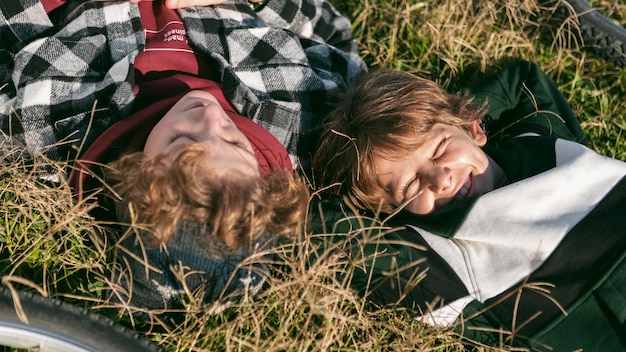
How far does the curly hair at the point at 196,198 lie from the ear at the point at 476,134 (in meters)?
0.95

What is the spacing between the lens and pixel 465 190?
2410mm

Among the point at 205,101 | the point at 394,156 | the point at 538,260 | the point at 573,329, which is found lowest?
the point at 573,329

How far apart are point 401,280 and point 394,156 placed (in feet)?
1.48

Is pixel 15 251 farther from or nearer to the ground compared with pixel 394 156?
nearer to the ground

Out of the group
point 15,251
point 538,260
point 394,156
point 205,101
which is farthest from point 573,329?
point 15,251

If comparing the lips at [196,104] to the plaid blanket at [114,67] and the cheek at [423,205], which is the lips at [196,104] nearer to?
the plaid blanket at [114,67]

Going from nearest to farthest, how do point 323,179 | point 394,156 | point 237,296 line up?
1. point 237,296
2. point 394,156
3. point 323,179

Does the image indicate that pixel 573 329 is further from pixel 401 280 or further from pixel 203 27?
pixel 203 27

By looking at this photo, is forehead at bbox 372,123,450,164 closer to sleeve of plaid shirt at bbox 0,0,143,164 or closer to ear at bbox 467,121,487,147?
ear at bbox 467,121,487,147

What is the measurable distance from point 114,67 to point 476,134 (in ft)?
4.43

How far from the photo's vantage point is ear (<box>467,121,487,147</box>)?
8.33ft

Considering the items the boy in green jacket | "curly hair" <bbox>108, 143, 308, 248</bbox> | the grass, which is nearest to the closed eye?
the boy in green jacket

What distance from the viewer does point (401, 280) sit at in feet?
7.07

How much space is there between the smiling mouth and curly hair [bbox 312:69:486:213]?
0.22 metres
